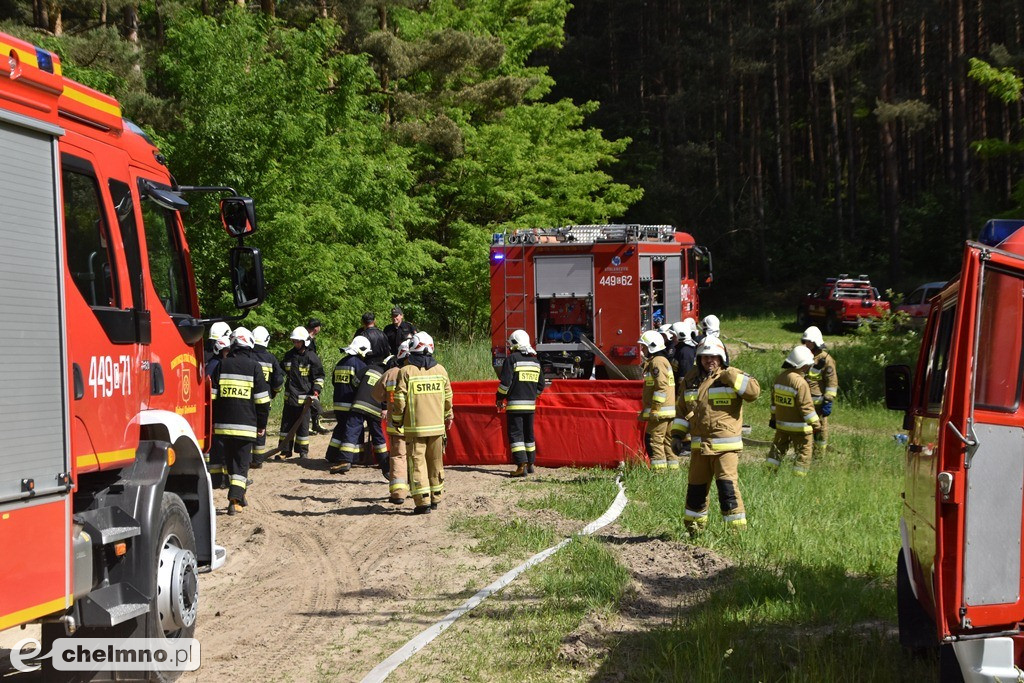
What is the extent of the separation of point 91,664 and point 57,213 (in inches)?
90.7

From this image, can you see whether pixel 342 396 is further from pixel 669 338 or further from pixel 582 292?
pixel 582 292

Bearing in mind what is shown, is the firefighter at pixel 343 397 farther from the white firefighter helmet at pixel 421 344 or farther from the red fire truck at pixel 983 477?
the red fire truck at pixel 983 477

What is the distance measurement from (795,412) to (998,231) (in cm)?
721

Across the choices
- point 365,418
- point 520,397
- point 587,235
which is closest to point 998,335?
point 520,397

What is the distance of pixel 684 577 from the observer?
8031mm

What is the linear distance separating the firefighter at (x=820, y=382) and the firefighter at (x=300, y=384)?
6600 mm

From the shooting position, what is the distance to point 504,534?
31.9ft

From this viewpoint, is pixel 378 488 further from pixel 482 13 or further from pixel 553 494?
pixel 482 13

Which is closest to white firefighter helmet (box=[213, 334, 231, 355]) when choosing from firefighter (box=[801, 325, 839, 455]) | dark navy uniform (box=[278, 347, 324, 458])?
dark navy uniform (box=[278, 347, 324, 458])

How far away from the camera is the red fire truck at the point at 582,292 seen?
18.4 meters

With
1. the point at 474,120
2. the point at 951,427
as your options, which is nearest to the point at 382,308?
the point at 474,120

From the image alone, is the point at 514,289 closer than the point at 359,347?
No

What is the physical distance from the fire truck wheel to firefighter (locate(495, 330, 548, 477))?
6.87 meters

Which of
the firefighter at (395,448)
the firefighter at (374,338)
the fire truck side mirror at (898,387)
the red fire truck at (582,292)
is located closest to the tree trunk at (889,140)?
the red fire truck at (582,292)
